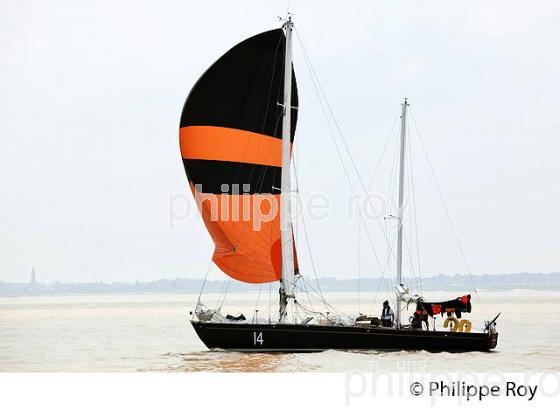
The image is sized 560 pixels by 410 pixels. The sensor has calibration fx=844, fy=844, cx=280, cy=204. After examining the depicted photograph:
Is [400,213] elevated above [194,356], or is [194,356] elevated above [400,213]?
[400,213]

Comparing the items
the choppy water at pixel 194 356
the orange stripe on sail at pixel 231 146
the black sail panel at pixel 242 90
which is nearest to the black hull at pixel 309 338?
the choppy water at pixel 194 356

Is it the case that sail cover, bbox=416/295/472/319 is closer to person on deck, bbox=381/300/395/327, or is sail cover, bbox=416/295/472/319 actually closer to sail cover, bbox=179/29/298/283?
person on deck, bbox=381/300/395/327

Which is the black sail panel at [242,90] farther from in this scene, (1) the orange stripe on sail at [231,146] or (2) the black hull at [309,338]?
(2) the black hull at [309,338]

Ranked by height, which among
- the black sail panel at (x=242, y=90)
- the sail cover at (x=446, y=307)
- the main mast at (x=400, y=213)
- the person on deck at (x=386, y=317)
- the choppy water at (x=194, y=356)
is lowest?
the choppy water at (x=194, y=356)

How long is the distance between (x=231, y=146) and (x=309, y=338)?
16.6 feet

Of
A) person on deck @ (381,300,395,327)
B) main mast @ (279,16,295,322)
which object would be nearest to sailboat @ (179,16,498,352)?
main mast @ (279,16,295,322)

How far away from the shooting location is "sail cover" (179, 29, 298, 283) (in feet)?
67.3

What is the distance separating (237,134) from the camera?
809 inches

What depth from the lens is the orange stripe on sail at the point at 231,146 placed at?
20.5m

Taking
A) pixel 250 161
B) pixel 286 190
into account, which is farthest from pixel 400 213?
pixel 250 161

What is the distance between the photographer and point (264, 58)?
20.6 metres

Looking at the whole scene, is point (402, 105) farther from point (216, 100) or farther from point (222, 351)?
point (222, 351)

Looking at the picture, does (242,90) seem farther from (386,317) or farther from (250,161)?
(386,317)

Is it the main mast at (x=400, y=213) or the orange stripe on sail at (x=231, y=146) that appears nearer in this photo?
the main mast at (x=400, y=213)
